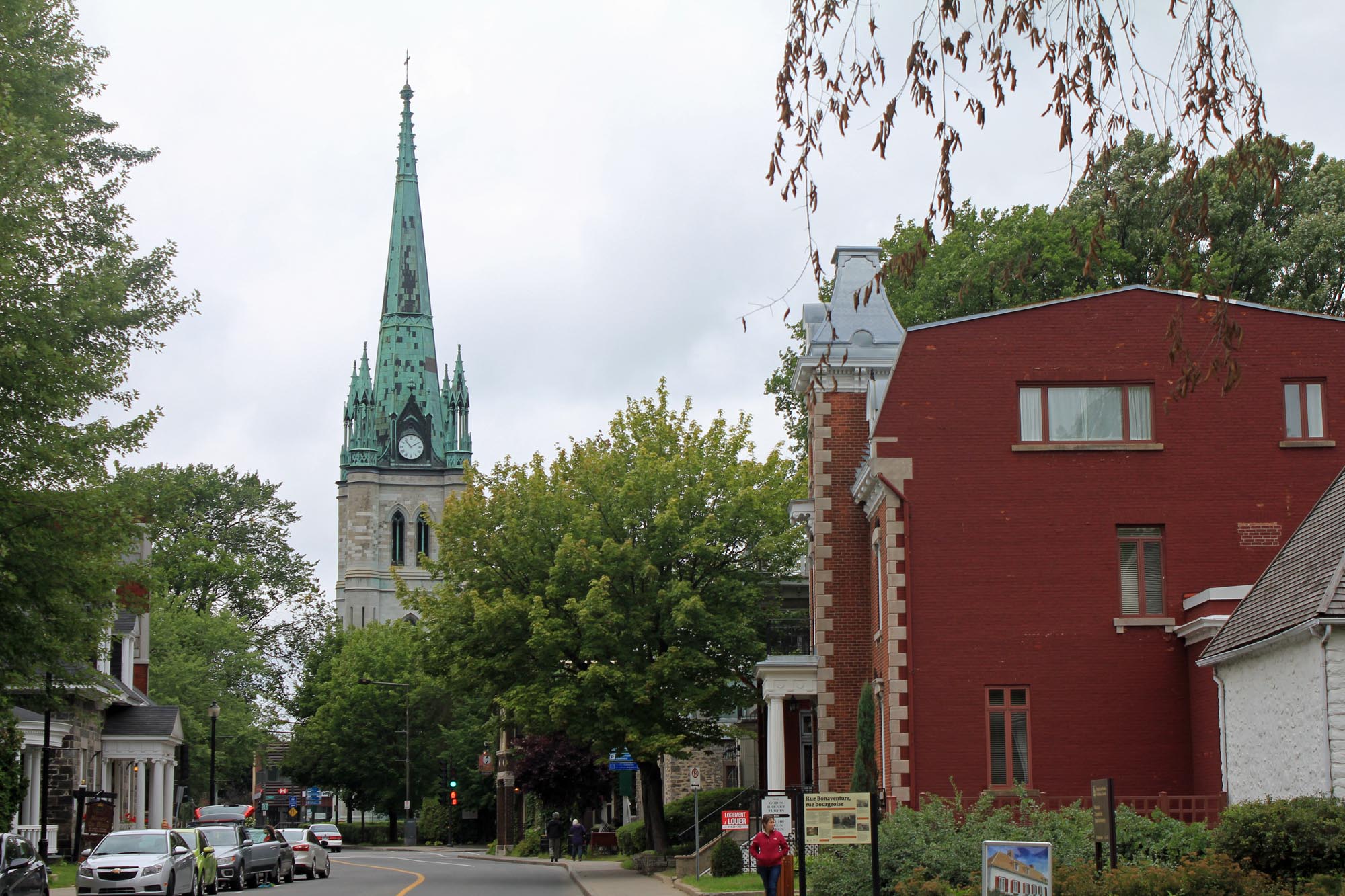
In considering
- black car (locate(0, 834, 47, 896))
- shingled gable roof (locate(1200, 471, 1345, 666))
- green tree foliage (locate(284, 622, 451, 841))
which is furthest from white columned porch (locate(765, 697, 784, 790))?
green tree foliage (locate(284, 622, 451, 841))

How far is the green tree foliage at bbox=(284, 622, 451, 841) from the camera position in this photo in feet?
272

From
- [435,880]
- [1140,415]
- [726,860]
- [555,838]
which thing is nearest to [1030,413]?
[1140,415]

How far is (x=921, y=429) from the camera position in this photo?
2669 cm

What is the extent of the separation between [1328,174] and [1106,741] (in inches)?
1067

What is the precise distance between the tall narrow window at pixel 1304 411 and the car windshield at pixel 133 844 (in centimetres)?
2032

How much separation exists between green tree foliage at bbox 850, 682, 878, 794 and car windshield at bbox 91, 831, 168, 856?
475 inches

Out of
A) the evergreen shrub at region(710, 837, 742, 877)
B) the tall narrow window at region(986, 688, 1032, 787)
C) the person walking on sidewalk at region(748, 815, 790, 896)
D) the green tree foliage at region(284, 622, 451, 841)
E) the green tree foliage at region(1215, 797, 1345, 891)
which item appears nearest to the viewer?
the green tree foliage at region(1215, 797, 1345, 891)

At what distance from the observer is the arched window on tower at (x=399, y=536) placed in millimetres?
131125

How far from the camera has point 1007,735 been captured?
83.9 feet

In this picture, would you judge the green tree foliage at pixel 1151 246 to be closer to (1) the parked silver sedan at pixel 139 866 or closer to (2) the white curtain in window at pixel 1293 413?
(2) the white curtain in window at pixel 1293 413

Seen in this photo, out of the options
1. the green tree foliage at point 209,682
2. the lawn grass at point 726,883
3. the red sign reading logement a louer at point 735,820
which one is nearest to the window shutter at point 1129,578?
the lawn grass at point 726,883

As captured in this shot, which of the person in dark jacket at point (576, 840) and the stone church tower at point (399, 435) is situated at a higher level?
the stone church tower at point (399, 435)

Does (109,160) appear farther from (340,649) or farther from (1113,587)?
(340,649)

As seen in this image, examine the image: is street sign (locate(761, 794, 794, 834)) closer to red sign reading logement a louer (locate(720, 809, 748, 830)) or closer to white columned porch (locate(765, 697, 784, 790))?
red sign reading logement a louer (locate(720, 809, 748, 830))
